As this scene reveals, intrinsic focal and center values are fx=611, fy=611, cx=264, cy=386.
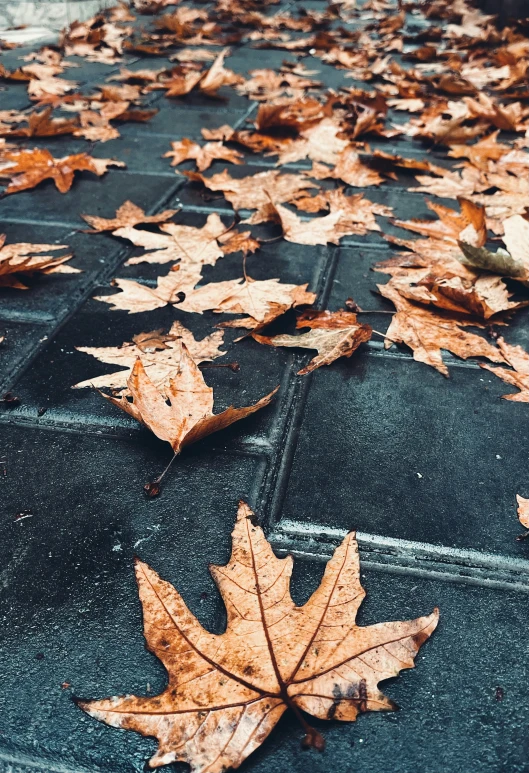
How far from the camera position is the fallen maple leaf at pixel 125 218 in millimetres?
2051

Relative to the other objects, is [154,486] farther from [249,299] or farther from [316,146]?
[316,146]

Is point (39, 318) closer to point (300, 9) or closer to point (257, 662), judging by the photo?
point (257, 662)

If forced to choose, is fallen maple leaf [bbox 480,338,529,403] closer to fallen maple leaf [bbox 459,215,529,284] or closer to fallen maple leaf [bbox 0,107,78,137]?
fallen maple leaf [bbox 459,215,529,284]

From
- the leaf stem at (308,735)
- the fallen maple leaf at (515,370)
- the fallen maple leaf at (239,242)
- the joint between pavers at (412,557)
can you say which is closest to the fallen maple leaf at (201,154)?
the fallen maple leaf at (239,242)

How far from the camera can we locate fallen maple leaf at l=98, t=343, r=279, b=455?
3.85 feet

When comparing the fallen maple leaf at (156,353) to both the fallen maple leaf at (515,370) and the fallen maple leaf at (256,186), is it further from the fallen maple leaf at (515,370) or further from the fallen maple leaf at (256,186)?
the fallen maple leaf at (256,186)

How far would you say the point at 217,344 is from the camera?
1508mm

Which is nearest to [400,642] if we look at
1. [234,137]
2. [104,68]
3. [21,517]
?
[21,517]

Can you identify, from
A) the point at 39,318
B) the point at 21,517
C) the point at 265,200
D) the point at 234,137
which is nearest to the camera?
the point at 21,517

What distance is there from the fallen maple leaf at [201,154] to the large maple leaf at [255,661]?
2065mm

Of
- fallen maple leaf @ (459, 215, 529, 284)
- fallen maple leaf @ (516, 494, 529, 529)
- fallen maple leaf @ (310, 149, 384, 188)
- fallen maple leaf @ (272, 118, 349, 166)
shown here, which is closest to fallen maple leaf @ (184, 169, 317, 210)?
fallen maple leaf @ (310, 149, 384, 188)

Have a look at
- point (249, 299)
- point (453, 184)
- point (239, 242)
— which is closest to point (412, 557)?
point (249, 299)

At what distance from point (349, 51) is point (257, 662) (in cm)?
492

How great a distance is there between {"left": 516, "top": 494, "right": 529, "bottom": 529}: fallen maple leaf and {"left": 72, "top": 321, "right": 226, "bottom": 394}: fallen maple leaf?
28.9 inches
